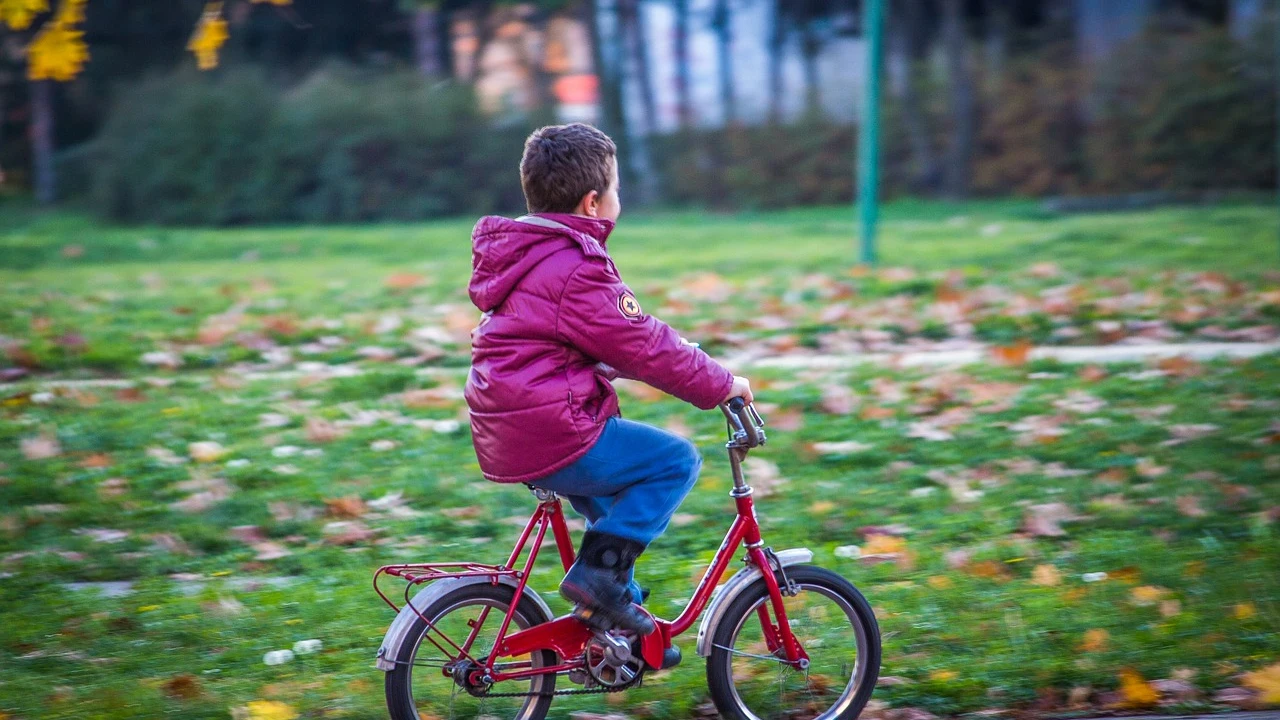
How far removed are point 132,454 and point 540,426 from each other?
3.68 meters

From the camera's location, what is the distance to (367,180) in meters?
17.6

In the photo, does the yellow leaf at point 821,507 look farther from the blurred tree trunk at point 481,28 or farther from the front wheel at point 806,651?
the blurred tree trunk at point 481,28

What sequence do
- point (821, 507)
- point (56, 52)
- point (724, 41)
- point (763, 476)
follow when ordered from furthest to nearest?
point (724, 41) → point (763, 476) → point (56, 52) → point (821, 507)

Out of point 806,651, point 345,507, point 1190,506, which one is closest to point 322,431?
point 345,507

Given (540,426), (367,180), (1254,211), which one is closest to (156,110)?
(367,180)

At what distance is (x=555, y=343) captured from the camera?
3389mm

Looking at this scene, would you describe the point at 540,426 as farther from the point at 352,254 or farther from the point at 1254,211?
the point at 1254,211

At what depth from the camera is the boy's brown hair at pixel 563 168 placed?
3.41 m

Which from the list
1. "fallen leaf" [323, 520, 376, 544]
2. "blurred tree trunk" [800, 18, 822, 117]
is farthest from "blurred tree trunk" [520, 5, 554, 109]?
"fallen leaf" [323, 520, 376, 544]

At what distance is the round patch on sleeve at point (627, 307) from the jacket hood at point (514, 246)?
0.12 m

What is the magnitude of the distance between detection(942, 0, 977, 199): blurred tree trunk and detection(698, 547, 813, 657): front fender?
15.2 metres

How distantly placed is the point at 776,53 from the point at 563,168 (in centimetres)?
1770

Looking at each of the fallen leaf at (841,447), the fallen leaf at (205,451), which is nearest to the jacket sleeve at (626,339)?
the fallen leaf at (841,447)

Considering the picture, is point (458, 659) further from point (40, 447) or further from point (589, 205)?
point (40, 447)
